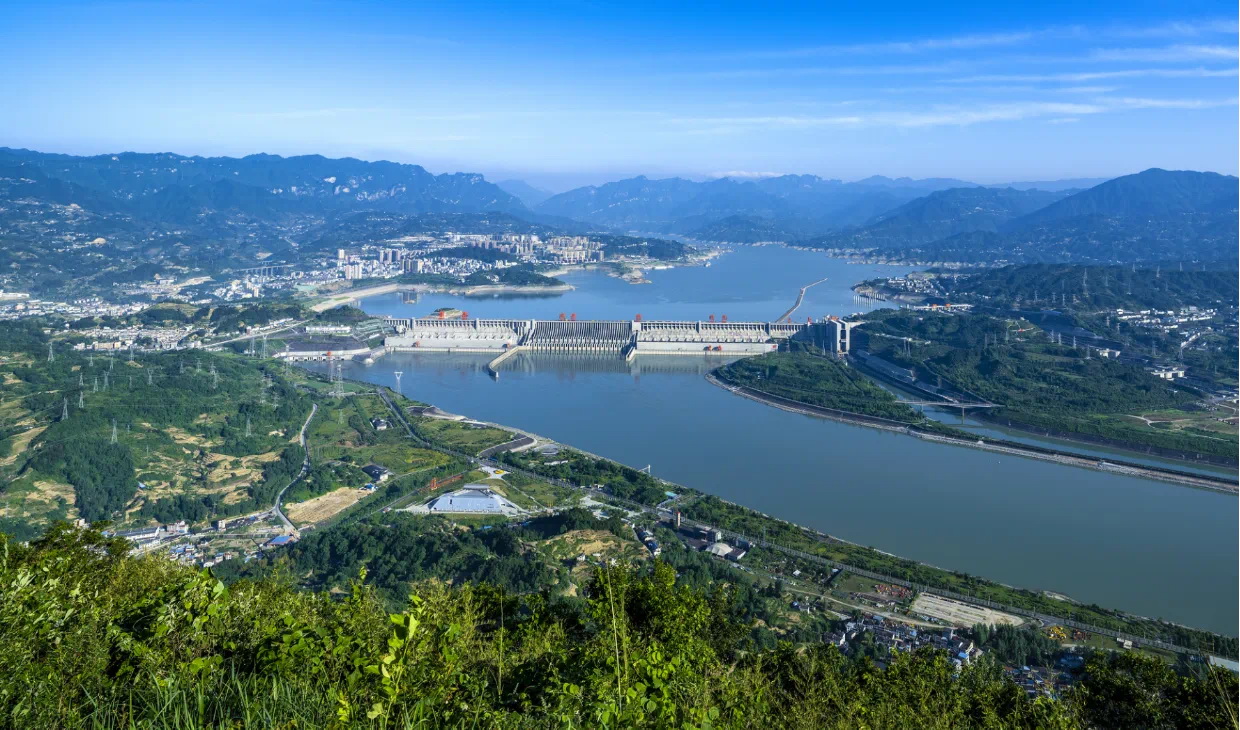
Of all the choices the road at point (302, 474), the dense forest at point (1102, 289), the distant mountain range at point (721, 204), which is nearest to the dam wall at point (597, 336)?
the road at point (302, 474)

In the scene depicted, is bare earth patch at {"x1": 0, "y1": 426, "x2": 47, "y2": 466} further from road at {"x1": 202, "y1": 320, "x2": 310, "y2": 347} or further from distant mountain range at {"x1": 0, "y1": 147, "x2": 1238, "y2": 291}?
distant mountain range at {"x1": 0, "y1": 147, "x2": 1238, "y2": 291}

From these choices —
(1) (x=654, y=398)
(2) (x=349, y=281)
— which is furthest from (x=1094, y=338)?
(2) (x=349, y=281)

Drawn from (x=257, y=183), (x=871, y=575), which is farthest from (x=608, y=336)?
(x=257, y=183)

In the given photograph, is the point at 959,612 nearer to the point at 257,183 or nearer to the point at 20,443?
the point at 20,443

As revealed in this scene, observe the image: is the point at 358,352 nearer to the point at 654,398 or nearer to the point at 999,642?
the point at 654,398

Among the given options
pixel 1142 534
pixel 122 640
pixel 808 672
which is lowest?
pixel 1142 534

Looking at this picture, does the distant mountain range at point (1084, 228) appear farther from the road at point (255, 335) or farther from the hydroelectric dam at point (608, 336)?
the road at point (255, 335)
